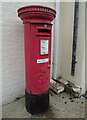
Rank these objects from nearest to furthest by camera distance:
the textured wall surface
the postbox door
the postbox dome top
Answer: the postbox dome top < the postbox door < the textured wall surface

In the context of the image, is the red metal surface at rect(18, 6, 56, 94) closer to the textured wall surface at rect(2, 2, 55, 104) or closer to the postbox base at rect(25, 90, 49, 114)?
the postbox base at rect(25, 90, 49, 114)

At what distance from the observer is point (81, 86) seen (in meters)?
2.23

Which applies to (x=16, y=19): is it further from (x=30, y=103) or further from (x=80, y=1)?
(x=30, y=103)

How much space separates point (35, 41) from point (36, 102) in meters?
1.01

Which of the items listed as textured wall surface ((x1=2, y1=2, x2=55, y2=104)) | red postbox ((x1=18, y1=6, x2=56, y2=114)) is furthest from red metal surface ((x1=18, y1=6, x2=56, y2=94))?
textured wall surface ((x1=2, y1=2, x2=55, y2=104))

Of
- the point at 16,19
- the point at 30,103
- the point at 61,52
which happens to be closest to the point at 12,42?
the point at 16,19

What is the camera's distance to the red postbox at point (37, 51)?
1.38 meters

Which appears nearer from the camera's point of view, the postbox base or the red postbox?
the red postbox

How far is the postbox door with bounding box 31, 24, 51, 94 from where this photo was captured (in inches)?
56.8

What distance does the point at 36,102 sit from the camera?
165 cm

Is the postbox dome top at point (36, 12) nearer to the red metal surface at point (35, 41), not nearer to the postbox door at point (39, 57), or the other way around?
the red metal surface at point (35, 41)

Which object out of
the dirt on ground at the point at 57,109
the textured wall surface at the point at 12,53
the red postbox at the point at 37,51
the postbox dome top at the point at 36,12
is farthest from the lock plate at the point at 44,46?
the dirt on ground at the point at 57,109

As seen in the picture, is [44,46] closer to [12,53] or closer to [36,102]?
[12,53]

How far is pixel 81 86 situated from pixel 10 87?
1.56 metres
